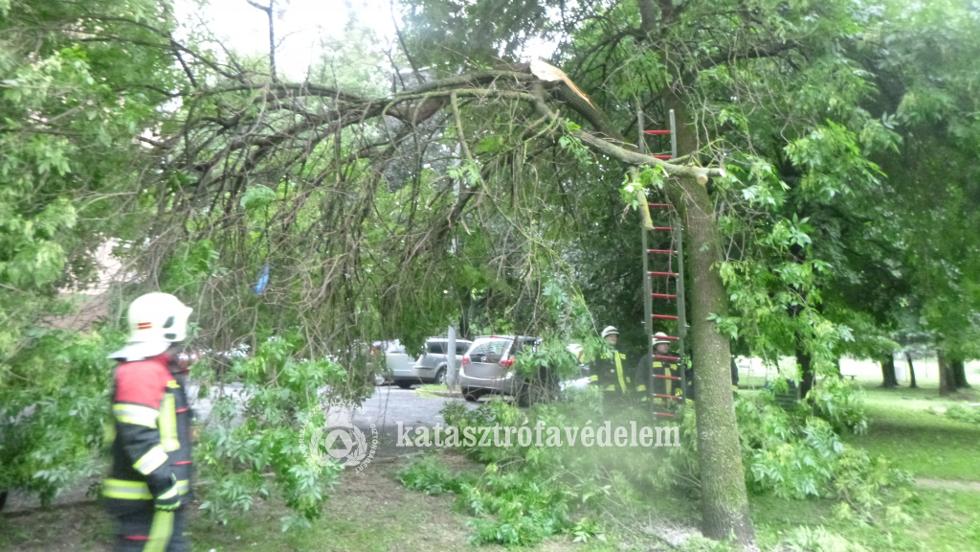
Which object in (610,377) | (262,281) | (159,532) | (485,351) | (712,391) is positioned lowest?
(159,532)

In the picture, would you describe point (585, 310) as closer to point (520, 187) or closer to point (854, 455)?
point (520, 187)

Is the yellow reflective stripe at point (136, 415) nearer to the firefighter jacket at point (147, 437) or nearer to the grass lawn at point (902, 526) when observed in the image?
the firefighter jacket at point (147, 437)

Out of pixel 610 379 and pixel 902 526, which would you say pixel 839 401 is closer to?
pixel 902 526

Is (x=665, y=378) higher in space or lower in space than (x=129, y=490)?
higher

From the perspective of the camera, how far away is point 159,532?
383cm

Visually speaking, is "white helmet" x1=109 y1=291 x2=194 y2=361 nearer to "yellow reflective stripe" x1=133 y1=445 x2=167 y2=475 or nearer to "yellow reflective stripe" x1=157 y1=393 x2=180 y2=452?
"yellow reflective stripe" x1=157 y1=393 x2=180 y2=452

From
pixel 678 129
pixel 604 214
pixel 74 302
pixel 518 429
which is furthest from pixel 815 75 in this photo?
pixel 74 302

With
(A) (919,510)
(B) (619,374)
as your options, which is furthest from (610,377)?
(A) (919,510)

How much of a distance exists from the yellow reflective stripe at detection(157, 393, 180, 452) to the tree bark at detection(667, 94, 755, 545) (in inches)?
191

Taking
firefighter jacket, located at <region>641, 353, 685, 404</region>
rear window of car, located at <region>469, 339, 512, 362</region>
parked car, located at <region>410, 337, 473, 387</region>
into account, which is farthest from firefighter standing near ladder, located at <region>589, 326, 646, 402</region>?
parked car, located at <region>410, 337, 473, 387</region>

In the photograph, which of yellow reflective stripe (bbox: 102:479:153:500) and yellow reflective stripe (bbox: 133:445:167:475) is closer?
yellow reflective stripe (bbox: 133:445:167:475)

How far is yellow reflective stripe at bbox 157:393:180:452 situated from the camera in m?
3.85

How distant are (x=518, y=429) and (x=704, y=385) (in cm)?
182

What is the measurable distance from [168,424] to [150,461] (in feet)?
0.85
